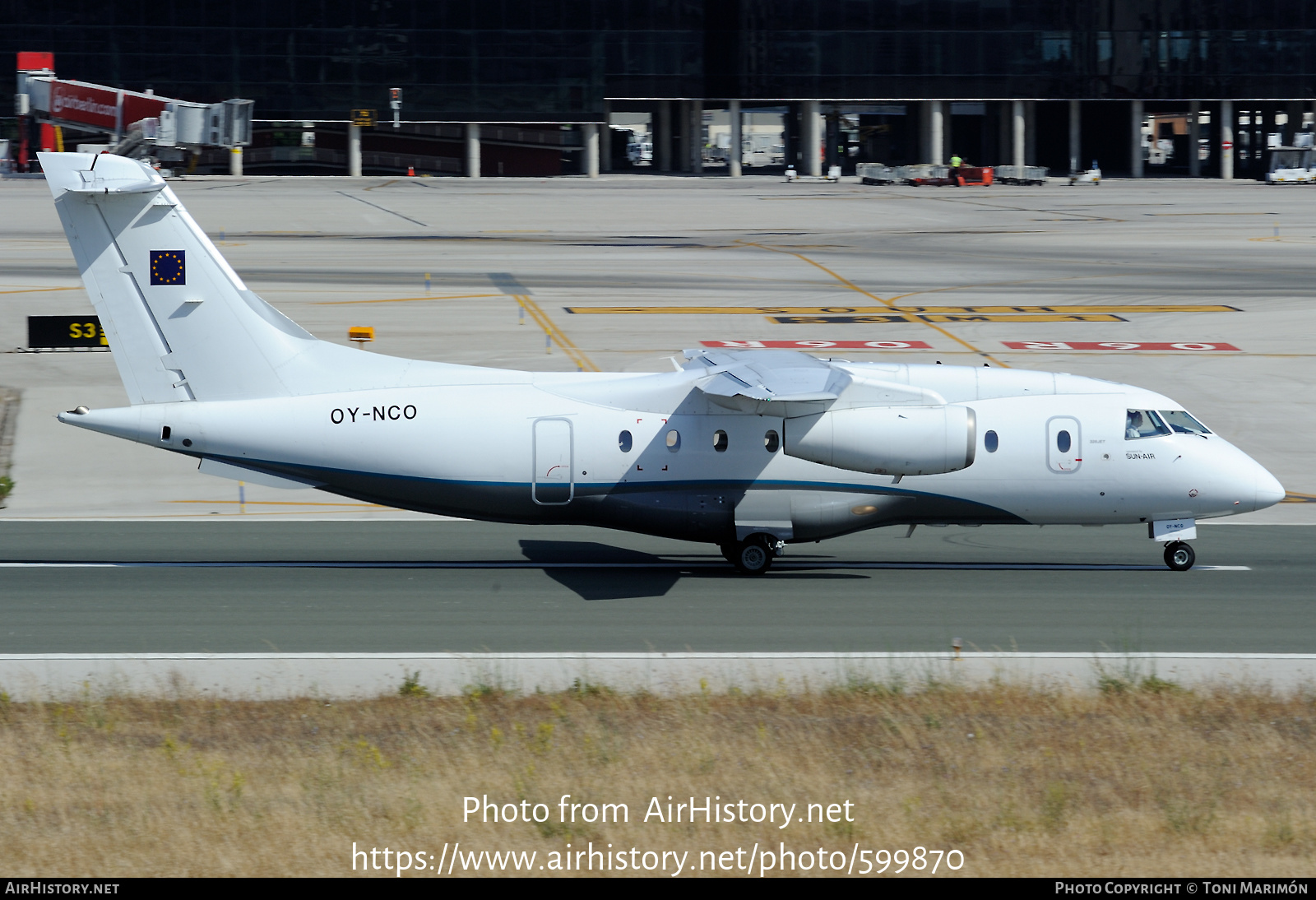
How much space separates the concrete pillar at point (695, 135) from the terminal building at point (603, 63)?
98.8 inches

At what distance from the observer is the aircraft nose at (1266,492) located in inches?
829

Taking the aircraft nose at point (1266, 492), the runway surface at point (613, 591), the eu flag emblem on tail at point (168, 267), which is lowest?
the runway surface at point (613, 591)

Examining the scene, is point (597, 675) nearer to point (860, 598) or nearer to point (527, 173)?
point (860, 598)

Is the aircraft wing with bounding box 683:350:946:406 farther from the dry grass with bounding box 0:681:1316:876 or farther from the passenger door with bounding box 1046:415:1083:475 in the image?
the dry grass with bounding box 0:681:1316:876

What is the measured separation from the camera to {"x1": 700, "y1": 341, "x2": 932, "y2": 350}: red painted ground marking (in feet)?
132

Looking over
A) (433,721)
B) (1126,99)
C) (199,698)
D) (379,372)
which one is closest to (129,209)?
(379,372)

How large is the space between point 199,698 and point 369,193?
85420 mm

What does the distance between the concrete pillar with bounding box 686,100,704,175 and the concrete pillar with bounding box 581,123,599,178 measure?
9.34 m

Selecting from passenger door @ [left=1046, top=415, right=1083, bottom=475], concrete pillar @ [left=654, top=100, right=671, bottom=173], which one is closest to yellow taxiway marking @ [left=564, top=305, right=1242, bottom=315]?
passenger door @ [left=1046, top=415, right=1083, bottom=475]

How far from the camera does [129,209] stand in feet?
65.6

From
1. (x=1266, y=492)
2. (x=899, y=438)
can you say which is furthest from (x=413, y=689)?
(x=1266, y=492)

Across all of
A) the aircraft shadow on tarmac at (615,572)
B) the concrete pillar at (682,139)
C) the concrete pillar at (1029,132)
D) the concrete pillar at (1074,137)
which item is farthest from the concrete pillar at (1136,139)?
the aircraft shadow on tarmac at (615,572)

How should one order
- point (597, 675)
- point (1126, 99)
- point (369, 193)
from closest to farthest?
1. point (597, 675)
2. point (369, 193)
3. point (1126, 99)

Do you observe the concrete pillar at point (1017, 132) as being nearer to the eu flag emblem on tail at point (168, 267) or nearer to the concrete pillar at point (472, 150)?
the concrete pillar at point (472, 150)
